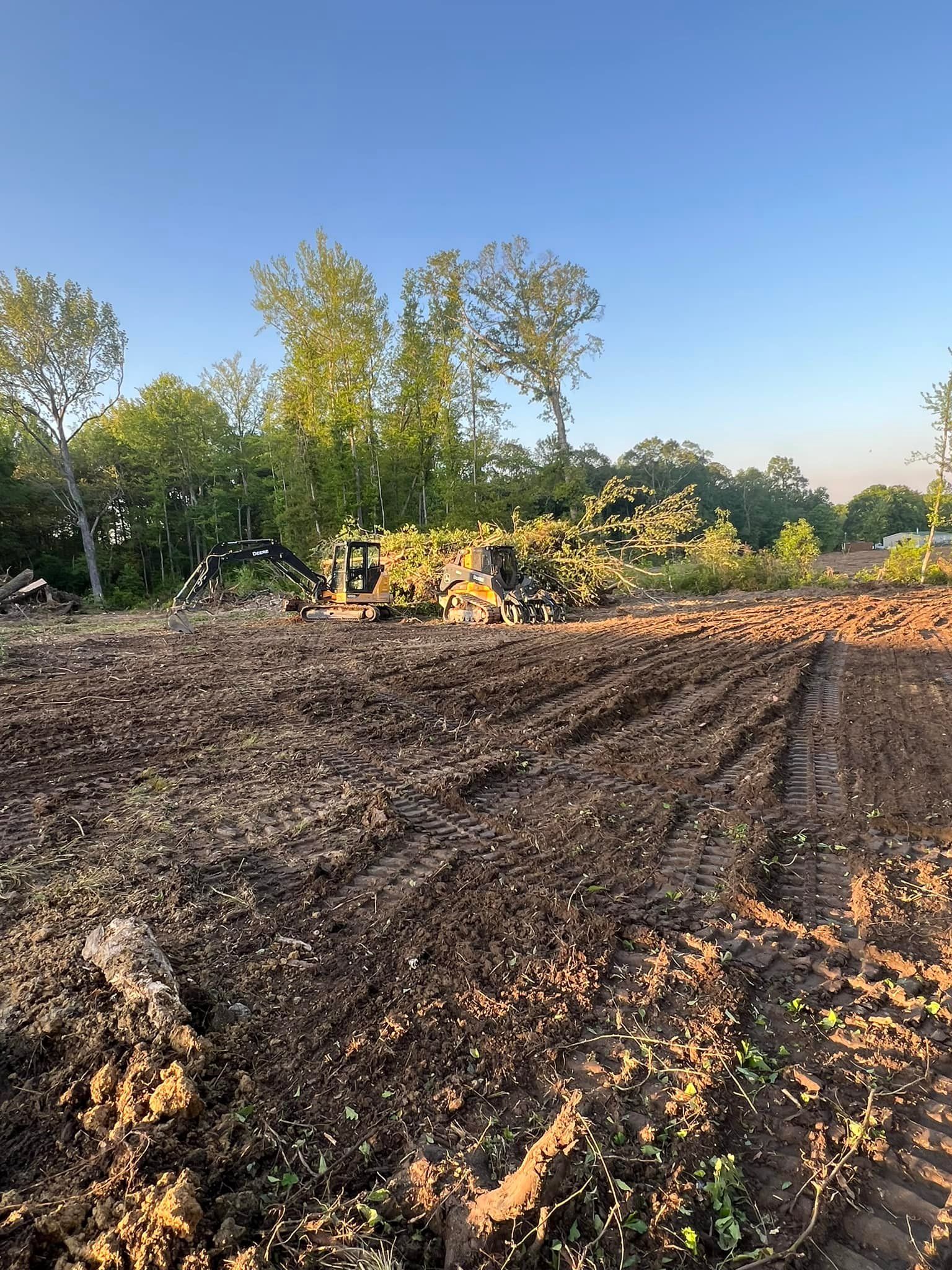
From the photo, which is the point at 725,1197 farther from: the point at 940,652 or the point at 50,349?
the point at 50,349

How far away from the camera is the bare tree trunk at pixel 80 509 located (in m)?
23.1

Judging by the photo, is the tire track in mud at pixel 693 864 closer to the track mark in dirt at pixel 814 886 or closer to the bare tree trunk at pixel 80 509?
the track mark in dirt at pixel 814 886

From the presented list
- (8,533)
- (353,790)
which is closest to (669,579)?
(353,790)

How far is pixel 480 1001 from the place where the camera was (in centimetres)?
233

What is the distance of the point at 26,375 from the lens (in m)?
21.1

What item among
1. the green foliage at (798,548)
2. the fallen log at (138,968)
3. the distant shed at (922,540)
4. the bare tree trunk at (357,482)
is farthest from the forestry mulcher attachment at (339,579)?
the distant shed at (922,540)

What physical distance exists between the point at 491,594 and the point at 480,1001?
12471mm

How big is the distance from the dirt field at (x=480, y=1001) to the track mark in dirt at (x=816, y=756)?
45 millimetres

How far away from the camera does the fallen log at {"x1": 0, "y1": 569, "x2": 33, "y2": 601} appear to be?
19.8 meters

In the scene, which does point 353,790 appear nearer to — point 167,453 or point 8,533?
point 167,453

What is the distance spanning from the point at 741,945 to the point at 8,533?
3392 centimetres

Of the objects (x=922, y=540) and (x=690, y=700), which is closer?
(x=690, y=700)

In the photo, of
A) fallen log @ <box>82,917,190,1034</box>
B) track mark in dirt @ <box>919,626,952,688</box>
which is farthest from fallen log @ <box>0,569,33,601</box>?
track mark in dirt @ <box>919,626,952,688</box>

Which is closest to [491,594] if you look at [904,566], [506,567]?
[506,567]
